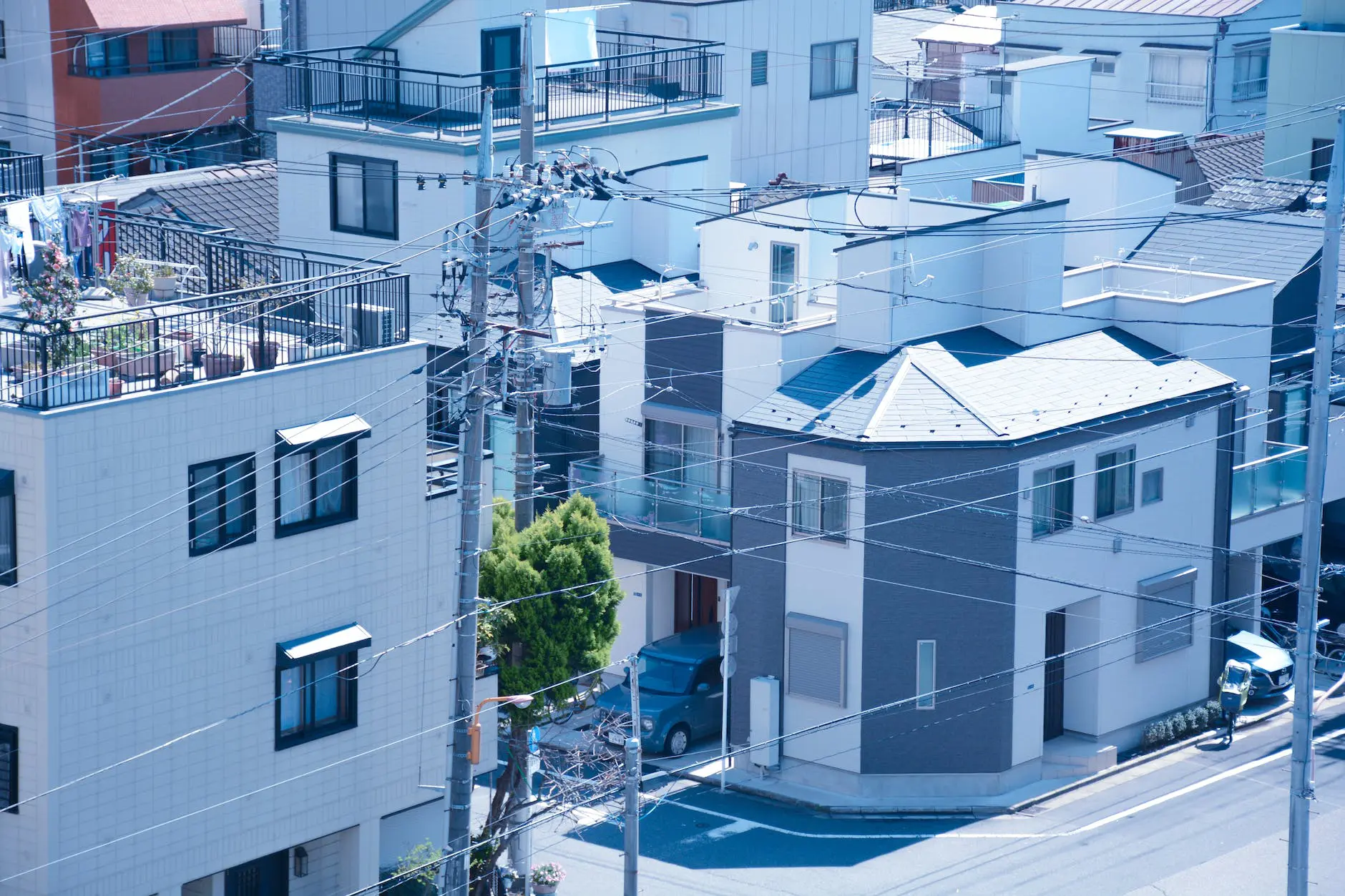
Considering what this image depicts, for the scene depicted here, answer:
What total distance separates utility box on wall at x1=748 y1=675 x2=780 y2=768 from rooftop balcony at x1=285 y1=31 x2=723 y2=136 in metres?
11.3

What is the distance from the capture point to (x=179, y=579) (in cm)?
2239

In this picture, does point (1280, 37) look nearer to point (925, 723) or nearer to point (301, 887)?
point (925, 723)

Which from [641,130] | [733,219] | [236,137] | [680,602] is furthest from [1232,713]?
[236,137]

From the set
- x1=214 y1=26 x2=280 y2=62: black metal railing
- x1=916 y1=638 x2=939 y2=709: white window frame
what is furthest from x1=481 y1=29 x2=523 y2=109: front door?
x1=214 y1=26 x2=280 y2=62: black metal railing

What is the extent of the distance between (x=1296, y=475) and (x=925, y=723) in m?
10.2

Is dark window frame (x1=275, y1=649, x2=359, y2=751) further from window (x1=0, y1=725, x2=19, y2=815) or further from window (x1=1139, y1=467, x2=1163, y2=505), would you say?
window (x1=1139, y1=467, x2=1163, y2=505)

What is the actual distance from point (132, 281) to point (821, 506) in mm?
11152

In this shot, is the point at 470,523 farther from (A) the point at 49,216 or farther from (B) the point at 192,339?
(A) the point at 49,216

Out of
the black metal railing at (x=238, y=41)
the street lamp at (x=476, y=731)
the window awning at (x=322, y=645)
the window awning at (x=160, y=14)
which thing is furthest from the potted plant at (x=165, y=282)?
the black metal railing at (x=238, y=41)

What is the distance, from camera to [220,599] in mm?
22859

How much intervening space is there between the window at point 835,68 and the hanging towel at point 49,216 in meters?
24.4

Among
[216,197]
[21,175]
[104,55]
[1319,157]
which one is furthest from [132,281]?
[1319,157]

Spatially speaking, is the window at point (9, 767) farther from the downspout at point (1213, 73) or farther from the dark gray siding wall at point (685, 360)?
the downspout at point (1213, 73)

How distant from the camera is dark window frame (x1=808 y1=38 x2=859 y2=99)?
46281 millimetres
